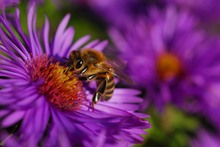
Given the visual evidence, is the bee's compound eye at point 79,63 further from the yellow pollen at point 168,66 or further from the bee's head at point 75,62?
the yellow pollen at point 168,66

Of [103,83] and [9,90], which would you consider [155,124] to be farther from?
[9,90]

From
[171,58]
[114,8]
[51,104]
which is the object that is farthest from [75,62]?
A: [114,8]

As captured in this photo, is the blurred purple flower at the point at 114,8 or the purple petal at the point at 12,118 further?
the blurred purple flower at the point at 114,8

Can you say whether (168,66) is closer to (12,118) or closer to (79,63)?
(79,63)

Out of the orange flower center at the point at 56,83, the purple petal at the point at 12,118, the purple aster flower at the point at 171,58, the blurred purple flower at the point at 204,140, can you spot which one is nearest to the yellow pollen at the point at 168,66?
the purple aster flower at the point at 171,58

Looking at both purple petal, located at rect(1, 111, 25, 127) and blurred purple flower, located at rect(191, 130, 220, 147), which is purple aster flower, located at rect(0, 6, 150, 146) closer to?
purple petal, located at rect(1, 111, 25, 127)

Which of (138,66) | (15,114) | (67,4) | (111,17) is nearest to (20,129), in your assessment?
(15,114)

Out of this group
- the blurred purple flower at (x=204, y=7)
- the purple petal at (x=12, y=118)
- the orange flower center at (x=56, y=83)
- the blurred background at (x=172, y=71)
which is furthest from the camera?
the blurred purple flower at (x=204, y=7)
